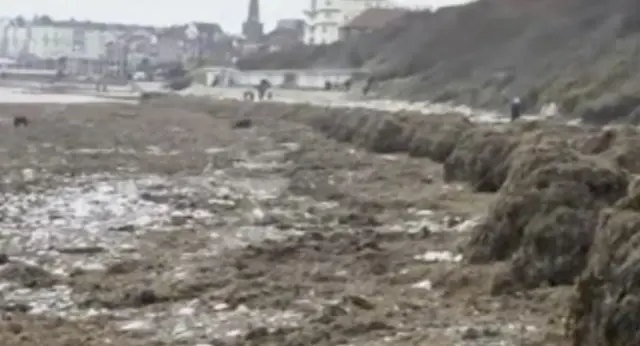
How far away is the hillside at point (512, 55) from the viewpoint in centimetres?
4422

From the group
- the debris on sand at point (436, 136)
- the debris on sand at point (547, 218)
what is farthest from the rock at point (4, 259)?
the debris on sand at point (436, 136)

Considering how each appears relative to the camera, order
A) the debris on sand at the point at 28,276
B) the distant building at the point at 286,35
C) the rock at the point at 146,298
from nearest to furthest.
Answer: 1. the rock at the point at 146,298
2. the debris on sand at the point at 28,276
3. the distant building at the point at 286,35

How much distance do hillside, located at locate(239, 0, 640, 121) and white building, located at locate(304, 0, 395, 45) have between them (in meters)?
40.1

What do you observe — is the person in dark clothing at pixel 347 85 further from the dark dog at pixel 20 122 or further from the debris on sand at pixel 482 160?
the debris on sand at pixel 482 160

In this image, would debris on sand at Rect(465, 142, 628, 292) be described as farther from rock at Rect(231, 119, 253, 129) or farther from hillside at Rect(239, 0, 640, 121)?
rock at Rect(231, 119, 253, 129)

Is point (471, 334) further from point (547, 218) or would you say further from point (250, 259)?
point (250, 259)

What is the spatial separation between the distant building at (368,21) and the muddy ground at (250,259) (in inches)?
3860

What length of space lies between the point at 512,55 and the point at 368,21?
5942 centimetres

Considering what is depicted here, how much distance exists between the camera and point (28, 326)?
973cm

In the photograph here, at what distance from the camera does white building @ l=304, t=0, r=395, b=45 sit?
150 metres

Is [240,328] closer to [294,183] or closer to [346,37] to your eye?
[294,183]

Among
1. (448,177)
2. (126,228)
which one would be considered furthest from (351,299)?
(448,177)

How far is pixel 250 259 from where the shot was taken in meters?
12.8

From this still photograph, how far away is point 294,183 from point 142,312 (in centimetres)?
1211
